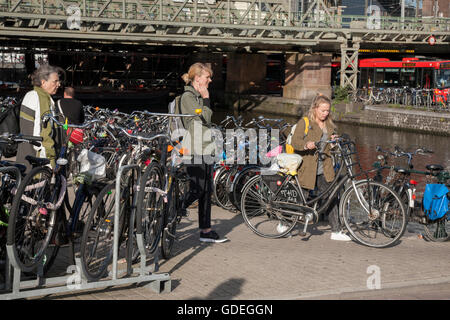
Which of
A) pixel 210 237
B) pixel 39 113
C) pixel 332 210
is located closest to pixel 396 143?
pixel 332 210

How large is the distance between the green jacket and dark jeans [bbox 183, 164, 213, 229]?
0.18 m

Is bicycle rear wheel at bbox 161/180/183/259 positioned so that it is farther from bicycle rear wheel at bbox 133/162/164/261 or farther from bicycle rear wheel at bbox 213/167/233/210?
bicycle rear wheel at bbox 213/167/233/210

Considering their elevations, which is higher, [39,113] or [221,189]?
[39,113]

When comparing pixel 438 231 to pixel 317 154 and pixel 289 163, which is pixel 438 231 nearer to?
pixel 317 154

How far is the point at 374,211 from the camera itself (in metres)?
6.74

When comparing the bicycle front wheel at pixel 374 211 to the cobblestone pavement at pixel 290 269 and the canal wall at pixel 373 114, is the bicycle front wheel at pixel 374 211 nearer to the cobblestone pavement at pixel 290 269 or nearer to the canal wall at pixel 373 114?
the cobblestone pavement at pixel 290 269

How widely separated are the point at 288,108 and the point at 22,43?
1999cm

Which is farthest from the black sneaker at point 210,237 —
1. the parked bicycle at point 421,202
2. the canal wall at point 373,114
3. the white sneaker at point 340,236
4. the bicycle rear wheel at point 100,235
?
the canal wall at point 373,114

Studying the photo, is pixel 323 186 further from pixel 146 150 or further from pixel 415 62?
pixel 415 62

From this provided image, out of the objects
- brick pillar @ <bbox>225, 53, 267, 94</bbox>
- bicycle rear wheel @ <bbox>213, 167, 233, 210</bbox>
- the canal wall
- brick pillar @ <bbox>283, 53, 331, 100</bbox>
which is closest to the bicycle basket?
bicycle rear wheel @ <bbox>213, 167, 233, 210</bbox>

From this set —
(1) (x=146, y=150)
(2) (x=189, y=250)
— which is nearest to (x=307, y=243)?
(2) (x=189, y=250)

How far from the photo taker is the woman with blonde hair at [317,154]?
281 inches

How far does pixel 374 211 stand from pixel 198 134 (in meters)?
1.97
